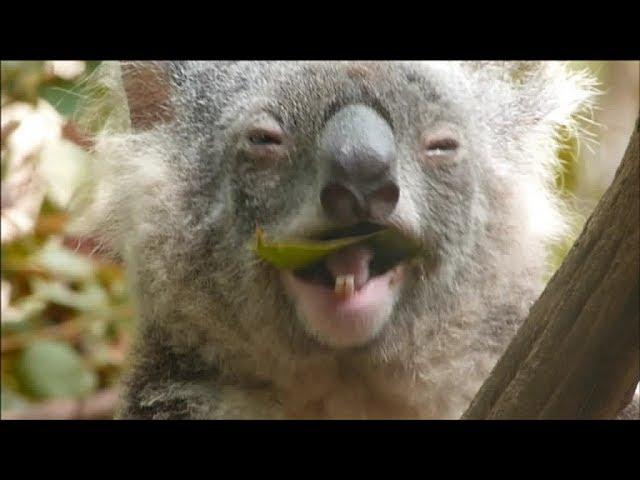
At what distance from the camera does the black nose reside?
2.29 m

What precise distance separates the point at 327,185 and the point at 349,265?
0.64 feet

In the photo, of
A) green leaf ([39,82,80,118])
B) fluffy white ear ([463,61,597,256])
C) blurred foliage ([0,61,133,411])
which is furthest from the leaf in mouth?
blurred foliage ([0,61,133,411])

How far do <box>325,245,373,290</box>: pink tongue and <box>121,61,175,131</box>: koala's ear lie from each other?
968 millimetres

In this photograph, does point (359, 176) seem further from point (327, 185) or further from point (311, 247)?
point (311, 247)

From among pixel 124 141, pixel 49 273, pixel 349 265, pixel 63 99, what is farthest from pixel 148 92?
pixel 49 273

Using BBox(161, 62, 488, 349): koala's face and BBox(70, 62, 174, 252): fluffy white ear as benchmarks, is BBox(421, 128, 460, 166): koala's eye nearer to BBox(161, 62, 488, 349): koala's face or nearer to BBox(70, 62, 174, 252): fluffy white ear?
BBox(161, 62, 488, 349): koala's face

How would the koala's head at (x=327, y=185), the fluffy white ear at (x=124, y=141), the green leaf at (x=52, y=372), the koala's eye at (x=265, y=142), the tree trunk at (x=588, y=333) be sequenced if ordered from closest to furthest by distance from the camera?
the tree trunk at (x=588, y=333) → the koala's head at (x=327, y=185) → the koala's eye at (x=265, y=142) → the fluffy white ear at (x=124, y=141) → the green leaf at (x=52, y=372)

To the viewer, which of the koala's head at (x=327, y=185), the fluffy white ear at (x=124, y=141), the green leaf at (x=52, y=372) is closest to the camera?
the koala's head at (x=327, y=185)

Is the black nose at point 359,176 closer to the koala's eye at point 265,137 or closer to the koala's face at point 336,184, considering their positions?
the koala's face at point 336,184

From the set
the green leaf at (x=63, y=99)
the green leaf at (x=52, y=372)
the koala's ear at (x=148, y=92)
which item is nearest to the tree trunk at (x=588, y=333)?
the koala's ear at (x=148, y=92)

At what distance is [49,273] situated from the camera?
4.95 m

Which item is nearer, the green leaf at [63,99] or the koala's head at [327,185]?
the koala's head at [327,185]

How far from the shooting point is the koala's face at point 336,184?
2.35m
